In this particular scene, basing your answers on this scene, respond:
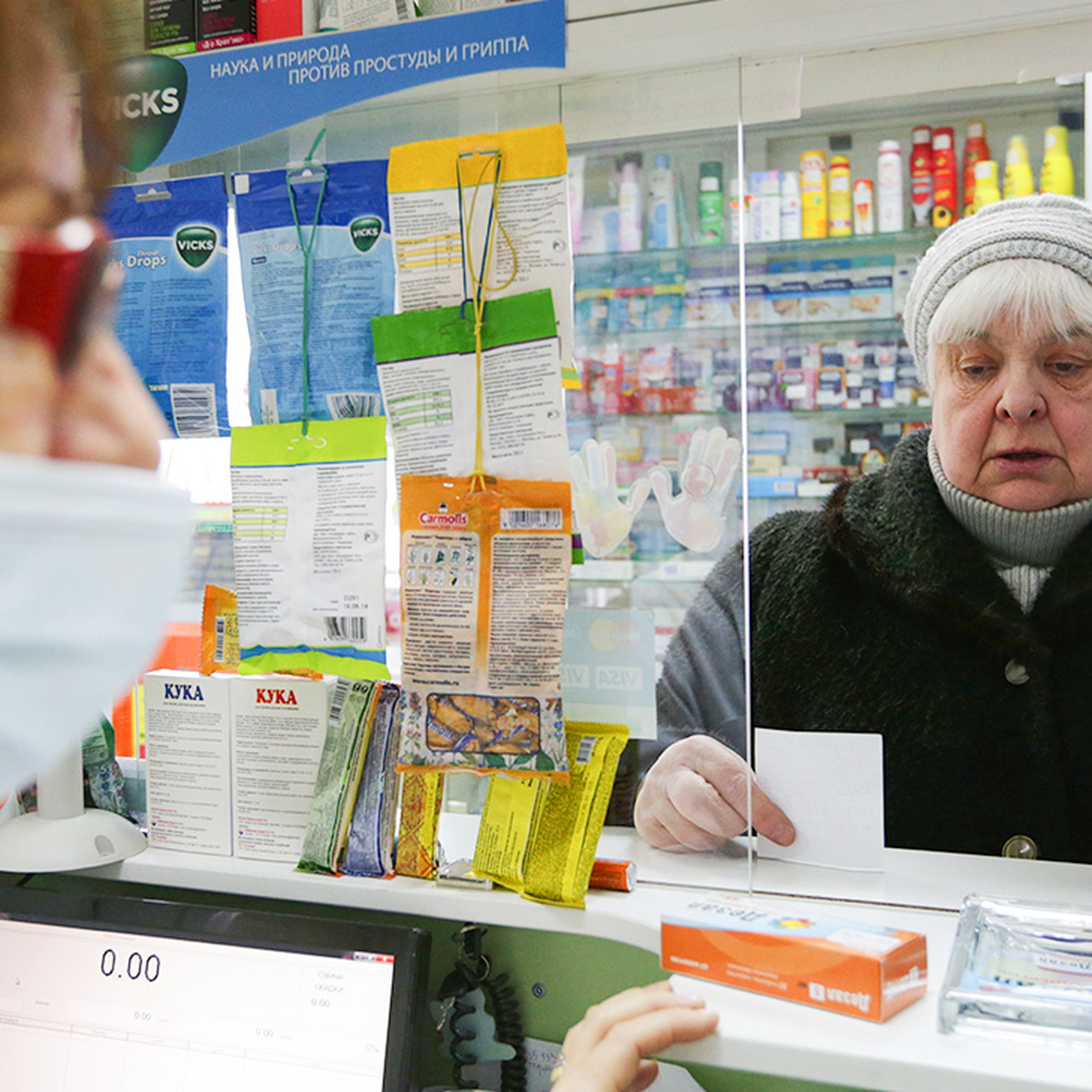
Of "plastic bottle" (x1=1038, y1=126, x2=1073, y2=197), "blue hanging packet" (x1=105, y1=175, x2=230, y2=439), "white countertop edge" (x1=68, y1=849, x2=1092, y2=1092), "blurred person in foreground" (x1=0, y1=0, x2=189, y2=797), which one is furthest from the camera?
"plastic bottle" (x1=1038, y1=126, x2=1073, y2=197)

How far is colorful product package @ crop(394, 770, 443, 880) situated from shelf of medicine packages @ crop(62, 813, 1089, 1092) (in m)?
0.02

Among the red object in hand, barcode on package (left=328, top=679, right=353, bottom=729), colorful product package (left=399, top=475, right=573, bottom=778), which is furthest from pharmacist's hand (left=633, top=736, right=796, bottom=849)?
the red object in hand

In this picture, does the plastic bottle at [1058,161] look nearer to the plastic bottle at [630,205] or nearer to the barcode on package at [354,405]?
the plastic bottle at [630,205]

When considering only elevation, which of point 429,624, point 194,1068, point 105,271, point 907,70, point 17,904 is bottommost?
point 194,1068

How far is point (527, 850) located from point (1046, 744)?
0.84 meters

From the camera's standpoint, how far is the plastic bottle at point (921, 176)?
2826 mm

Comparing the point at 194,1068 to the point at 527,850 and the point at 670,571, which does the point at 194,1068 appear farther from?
the point at 670,571

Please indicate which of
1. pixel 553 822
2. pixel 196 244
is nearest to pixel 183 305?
pixel 196 244

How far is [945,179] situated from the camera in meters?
2.83

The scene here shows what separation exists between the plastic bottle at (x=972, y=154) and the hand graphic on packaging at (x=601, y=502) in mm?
2012

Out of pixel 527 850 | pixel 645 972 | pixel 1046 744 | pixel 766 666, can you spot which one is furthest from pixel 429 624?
pixel 1046 744

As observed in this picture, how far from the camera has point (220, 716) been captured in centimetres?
129

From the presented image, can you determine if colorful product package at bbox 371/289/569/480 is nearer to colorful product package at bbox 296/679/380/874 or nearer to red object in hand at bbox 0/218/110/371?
colorful product package at bbox 296/679/380/874

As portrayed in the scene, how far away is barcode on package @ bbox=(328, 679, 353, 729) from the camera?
123 centimetres
